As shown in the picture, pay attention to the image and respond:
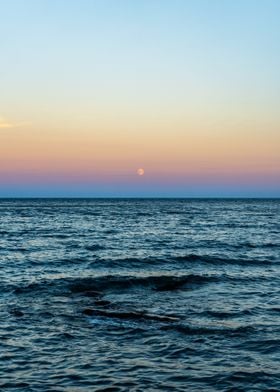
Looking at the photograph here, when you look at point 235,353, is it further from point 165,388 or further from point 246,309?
point 246,309

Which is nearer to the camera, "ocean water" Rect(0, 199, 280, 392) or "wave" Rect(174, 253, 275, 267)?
"ocean water" Rect(0, 199, 280, 392)

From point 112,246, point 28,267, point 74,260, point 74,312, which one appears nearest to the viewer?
point 74,312

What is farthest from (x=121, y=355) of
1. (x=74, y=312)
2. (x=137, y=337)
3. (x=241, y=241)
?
(x=241, y=241)

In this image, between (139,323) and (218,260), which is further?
(218,260)

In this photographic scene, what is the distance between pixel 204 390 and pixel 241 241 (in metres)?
36.8

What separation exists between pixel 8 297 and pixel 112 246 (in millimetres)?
21069

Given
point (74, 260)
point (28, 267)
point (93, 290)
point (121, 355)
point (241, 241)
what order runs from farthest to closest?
1. point (241, 241)
2. point (74, 260)
3. point (28, 267)
4. point (93, 290)
5. point (121, 355)

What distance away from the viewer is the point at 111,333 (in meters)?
15.3

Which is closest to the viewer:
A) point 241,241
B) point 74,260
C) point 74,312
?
point 74,312

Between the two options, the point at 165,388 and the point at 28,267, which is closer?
the point at 165,388

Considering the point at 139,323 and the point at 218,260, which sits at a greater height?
the point at 139,323

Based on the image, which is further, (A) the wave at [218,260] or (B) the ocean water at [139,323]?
(A) the wave at [218,260]

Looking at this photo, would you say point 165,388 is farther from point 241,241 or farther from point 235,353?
point 241,241

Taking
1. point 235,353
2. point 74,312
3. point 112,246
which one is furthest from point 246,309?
point 112,246
